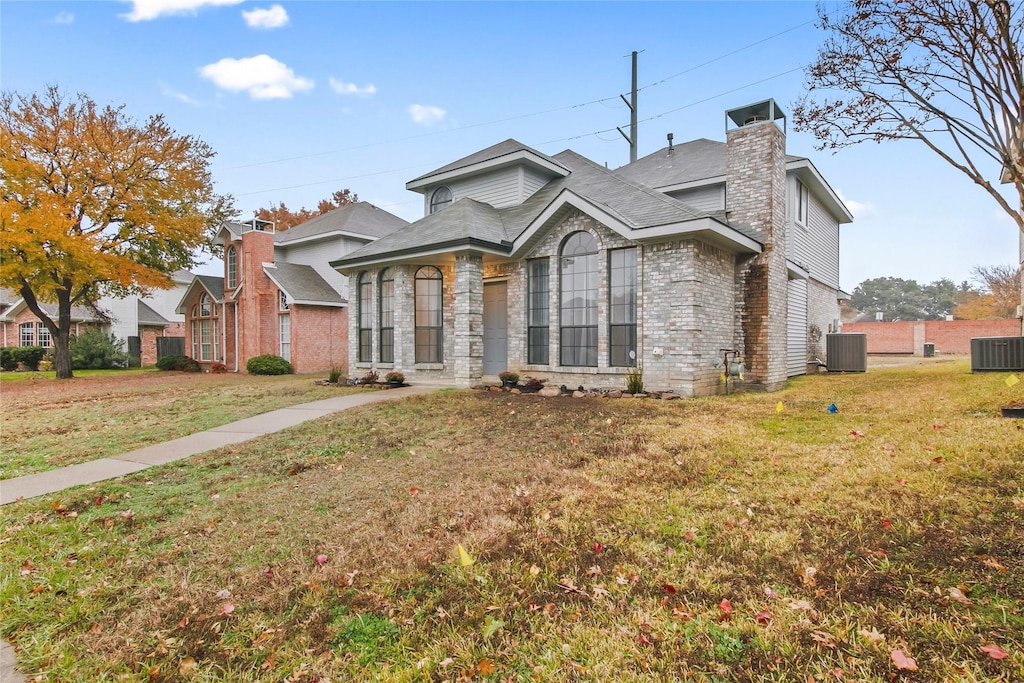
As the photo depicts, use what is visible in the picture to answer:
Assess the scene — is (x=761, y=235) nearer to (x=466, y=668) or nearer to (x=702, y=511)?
(x=702, y=511)

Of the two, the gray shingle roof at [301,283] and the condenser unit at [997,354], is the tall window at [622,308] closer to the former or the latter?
the condenser unit at [997,354]

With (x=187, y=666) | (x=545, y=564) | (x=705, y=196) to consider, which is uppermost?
(x=705, y=196)

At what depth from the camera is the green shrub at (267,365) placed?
20.1 metres

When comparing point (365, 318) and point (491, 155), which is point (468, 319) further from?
point (491, 155)

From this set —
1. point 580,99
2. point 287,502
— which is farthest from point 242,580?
point 580,99

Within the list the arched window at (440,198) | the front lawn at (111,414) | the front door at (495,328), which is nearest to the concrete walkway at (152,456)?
the front lawn at (111,414)

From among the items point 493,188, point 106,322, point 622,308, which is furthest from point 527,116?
point 106,322

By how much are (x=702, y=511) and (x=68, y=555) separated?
509cm

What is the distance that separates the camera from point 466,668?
2623 millimetres

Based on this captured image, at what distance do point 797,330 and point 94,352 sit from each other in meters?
31.6

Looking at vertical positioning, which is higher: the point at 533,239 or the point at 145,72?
the point at 145,72

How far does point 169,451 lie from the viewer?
721 cm

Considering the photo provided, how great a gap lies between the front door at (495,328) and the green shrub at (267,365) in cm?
971

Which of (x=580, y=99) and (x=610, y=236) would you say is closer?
(x=610, y=236)
